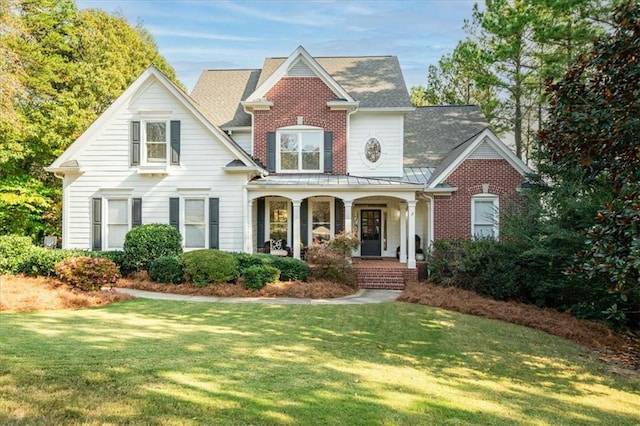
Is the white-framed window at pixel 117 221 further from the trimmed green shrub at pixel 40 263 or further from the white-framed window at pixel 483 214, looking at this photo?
the white-framed window at pixel 483 214

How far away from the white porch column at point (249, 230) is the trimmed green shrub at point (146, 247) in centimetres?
257

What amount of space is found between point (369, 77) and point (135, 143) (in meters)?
11.2

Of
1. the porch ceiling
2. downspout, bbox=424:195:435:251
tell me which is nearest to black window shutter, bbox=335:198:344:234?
the porch ceiling

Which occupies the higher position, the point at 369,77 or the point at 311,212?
the point at 369,77

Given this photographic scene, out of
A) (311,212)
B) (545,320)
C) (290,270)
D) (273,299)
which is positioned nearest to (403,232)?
(311,212)

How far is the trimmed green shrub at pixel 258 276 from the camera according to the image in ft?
42.5

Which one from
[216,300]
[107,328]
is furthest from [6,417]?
[216,300]

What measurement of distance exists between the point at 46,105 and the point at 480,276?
2340cm

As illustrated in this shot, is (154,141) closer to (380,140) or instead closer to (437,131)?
(380,140)

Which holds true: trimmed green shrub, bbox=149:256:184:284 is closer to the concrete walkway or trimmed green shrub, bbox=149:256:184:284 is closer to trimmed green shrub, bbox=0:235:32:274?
the concrete walkway

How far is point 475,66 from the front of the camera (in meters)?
27.2

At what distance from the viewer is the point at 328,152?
17469 mm

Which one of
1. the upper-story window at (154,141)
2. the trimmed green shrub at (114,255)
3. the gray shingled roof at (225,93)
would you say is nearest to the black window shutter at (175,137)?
the upper-story window at (154,141)

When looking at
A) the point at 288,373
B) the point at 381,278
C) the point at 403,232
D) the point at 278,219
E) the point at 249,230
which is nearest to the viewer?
the point at 288,373
